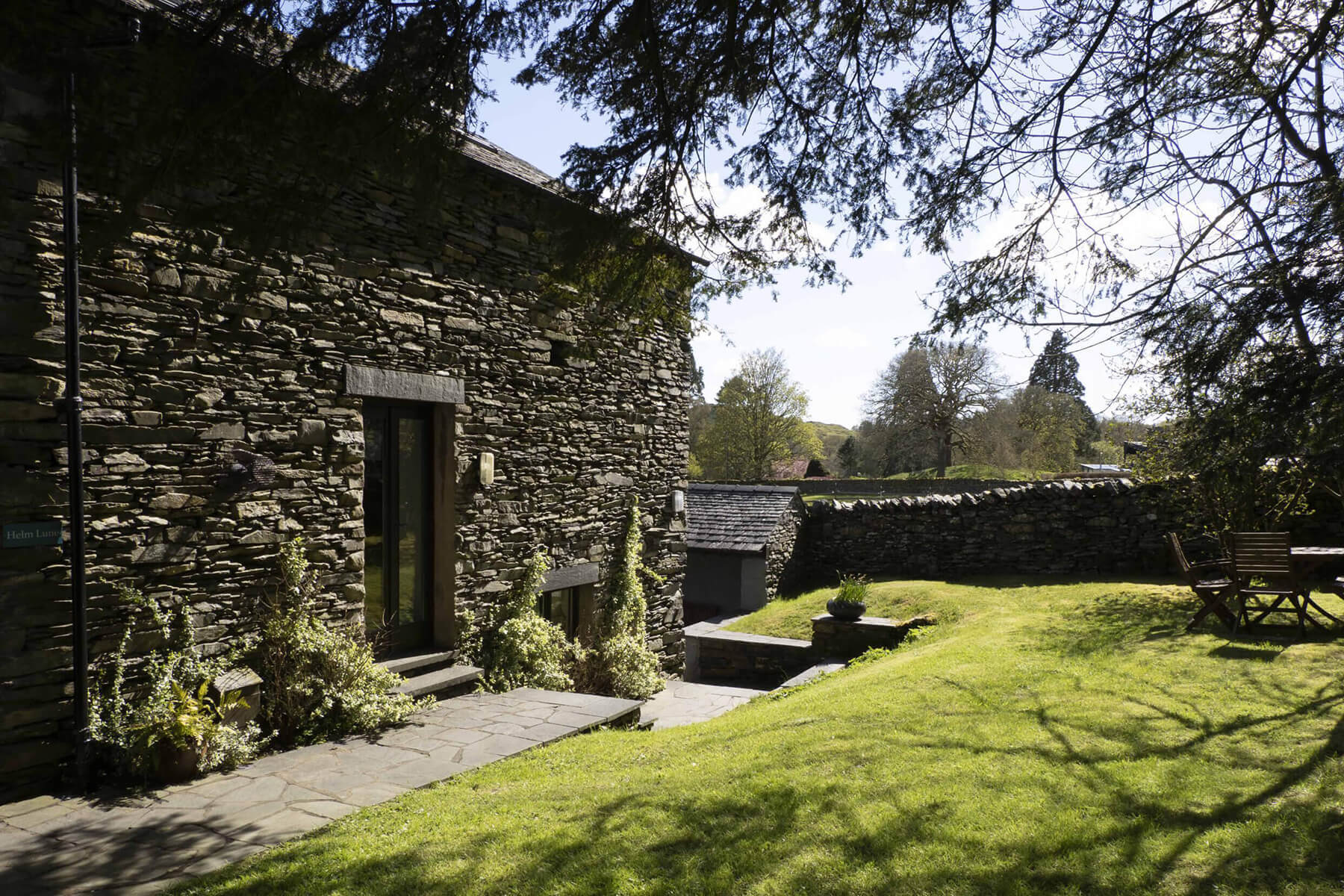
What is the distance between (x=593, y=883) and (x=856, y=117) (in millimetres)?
4368

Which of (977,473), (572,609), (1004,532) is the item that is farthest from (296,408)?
(977,473)

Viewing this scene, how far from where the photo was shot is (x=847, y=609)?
1227 centimetres

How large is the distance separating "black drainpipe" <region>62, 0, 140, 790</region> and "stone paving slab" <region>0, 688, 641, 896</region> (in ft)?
1.47

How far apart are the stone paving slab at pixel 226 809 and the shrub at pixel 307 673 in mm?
206

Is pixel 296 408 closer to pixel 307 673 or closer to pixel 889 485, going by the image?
pixel 307 673

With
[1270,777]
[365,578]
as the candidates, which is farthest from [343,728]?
[1270,777]

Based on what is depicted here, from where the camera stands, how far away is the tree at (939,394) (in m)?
37.4

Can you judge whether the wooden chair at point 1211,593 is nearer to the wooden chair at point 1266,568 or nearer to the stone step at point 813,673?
the wooden chair at point 1266,568

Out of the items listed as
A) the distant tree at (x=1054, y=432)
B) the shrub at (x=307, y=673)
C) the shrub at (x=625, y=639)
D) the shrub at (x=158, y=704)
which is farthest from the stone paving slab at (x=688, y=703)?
the distant tree at (x=1054, y=432)

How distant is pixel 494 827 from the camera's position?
436 cm

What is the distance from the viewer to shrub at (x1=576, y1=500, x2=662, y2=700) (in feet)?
31.5

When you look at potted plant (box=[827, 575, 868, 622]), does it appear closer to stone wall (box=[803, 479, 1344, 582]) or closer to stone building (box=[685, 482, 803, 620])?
stone building (box=[685, 482, 803, 620])

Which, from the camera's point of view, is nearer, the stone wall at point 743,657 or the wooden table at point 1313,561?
the wooden table at point 1313,561

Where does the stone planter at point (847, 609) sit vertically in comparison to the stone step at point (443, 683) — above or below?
below
